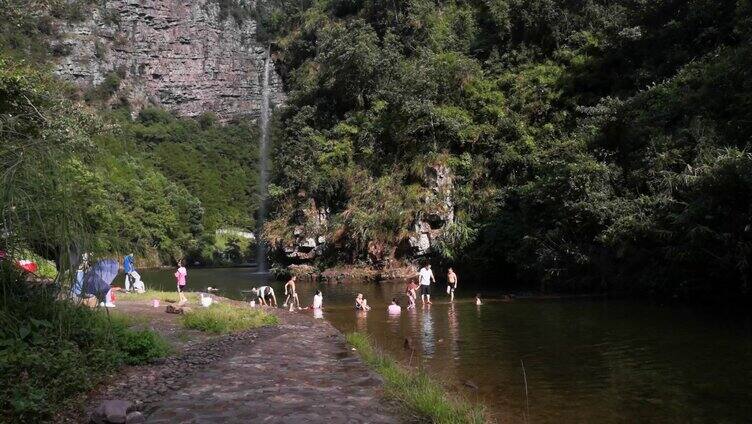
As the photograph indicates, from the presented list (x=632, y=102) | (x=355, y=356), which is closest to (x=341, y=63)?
(x=632, y=102)

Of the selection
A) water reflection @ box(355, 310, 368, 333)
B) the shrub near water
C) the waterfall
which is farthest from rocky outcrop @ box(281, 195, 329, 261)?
the shrub near water

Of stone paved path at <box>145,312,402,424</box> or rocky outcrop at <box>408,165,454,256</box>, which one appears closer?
stone paved path at <box>145,312,402,424</box>

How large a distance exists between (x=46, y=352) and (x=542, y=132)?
32.5 m

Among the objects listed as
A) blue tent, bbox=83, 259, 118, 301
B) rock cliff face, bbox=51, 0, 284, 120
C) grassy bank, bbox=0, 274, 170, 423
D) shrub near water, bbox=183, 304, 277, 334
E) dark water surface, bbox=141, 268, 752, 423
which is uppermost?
rock cliff face, bbox=51, 0, 284, 120

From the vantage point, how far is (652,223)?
65.2ft

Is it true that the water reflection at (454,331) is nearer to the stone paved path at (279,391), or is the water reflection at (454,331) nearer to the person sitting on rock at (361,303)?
the stone paved path at (279,391)

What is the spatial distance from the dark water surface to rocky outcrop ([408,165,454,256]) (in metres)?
14.6

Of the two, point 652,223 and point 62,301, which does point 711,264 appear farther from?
point 62,301

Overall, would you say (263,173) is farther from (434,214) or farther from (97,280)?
(97,280)

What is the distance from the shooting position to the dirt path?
7020 mm

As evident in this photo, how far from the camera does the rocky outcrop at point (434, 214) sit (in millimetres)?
35219

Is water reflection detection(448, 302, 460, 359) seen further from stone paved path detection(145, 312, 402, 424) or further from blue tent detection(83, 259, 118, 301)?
blue tent detection(83, 259, 118, 301)

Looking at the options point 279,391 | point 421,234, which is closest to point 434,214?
point 421,234

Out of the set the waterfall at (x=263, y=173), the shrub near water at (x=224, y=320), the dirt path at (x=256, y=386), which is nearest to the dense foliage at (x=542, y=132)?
the waterfall at (x=263, y=173)
